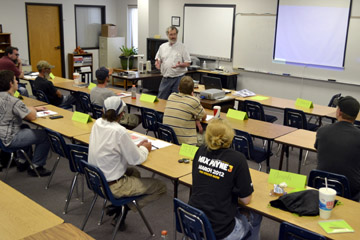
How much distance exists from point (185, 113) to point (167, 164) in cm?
111

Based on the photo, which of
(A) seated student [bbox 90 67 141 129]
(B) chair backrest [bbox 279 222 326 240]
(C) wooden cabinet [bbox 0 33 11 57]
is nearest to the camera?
Result: (B) chair backrest [bbox 279 222 326 240]

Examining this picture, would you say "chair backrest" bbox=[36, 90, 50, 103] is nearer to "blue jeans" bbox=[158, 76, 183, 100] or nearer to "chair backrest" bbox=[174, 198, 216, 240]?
"blue jeans" bbox=[158, 76, 183, 100]

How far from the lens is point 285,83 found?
27.2 ft

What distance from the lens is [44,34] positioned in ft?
33.8

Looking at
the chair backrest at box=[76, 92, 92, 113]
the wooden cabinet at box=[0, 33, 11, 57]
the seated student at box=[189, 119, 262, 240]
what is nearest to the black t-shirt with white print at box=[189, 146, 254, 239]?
the seated student at box=[189, 119, 262, 240]

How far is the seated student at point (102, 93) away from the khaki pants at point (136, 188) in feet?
6.53

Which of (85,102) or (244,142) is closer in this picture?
(244,142)

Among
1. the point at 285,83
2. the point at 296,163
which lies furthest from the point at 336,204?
the point at 285,83

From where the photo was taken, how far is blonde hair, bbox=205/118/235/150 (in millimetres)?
2471

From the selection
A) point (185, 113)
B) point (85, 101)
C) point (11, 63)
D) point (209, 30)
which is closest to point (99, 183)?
point (185, 113)

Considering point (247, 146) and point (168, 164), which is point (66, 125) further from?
point (247, 146)

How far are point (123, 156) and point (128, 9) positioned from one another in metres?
9.06

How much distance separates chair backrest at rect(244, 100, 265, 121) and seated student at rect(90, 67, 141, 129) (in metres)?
1.65

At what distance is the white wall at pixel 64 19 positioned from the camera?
9461 mm
